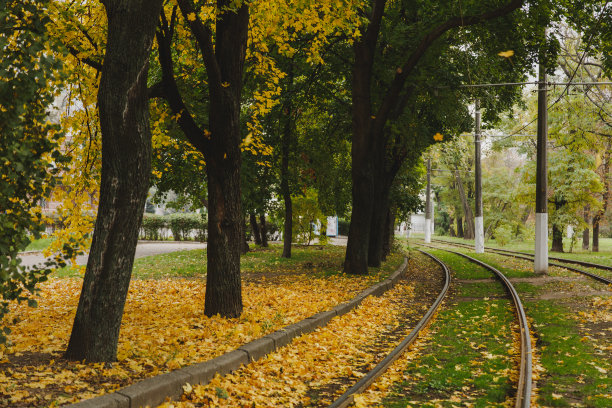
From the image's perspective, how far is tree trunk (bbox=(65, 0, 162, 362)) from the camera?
575cm

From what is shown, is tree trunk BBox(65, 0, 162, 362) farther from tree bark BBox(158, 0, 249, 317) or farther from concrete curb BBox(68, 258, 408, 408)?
tree bark BBox(158, 0, 249, 317)

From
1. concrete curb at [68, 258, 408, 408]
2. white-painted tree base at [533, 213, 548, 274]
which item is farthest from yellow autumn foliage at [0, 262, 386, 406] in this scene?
white-painted tree base at [533, 213, 548, 274]

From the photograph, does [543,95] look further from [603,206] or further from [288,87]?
[603,206]

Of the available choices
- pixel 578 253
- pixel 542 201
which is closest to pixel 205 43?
pixel 542 201

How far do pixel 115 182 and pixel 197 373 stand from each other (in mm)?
2200

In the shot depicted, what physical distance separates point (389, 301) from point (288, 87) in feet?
28.4

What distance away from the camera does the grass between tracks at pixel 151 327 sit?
504 cm

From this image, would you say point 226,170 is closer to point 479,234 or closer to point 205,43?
point 205,43

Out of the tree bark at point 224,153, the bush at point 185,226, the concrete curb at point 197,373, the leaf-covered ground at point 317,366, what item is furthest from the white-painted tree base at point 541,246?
the bush at point 185,226

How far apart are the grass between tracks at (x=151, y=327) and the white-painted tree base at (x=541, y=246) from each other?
19.8 ft

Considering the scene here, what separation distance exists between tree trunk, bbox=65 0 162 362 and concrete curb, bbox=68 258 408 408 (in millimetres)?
989

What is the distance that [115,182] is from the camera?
581 centimetres

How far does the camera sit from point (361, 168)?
52.2ft

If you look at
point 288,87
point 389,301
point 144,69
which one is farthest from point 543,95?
point 144,69
